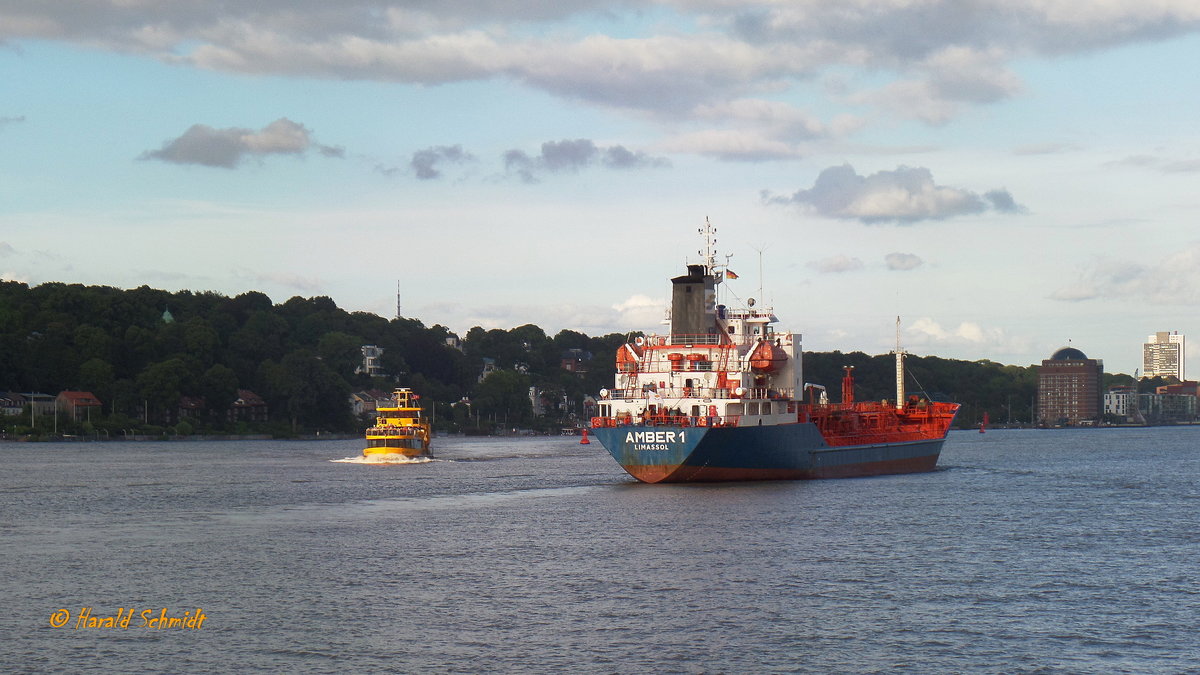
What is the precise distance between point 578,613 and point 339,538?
1938 cm

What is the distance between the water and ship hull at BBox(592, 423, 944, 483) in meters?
1.30

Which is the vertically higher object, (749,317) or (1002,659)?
(749,317)

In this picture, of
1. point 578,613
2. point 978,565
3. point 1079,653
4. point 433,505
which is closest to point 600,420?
point 433,505

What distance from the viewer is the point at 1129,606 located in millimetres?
39000

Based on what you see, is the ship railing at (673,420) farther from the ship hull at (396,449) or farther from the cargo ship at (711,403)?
the ship hull at (396,449)

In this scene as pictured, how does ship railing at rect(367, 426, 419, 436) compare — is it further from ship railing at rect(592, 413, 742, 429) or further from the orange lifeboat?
the orange lifeboat

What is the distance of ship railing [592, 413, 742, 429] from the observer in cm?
7269

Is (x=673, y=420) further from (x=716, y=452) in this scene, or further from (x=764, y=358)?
(x=764, y=358)

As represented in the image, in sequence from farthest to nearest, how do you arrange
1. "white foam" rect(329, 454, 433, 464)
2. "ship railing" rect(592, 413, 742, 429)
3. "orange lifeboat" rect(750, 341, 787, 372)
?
"white foam" rect(329, 454, 433, 464) < "orange lifeboat" rect(750, 341, 787, 372) < "ship railing" rect(592, 413, 742, 429)

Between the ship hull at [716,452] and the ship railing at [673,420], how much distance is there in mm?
619

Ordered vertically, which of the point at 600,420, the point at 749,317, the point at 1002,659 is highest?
the point at 749,317

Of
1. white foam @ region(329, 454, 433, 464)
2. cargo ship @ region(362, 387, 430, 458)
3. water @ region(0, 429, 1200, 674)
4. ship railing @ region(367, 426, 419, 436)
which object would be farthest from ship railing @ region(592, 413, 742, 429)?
ship railing @ region(367, 426, 419, 436)

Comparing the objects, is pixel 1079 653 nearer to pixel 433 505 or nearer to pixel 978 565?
pixel 978 565

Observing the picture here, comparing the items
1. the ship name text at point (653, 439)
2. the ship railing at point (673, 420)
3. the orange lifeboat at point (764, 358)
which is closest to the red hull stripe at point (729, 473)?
the ship name text at point (653, 439)
